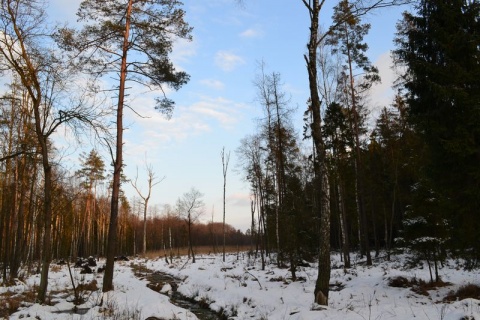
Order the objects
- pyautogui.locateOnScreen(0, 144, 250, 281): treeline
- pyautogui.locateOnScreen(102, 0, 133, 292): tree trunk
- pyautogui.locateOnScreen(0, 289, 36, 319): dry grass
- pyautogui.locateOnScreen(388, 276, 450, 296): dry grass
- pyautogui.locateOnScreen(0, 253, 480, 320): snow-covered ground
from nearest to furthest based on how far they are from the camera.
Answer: pyautogui.locateOnScreen(0, 253, 480, 320): snow-covered ground
pyautogui.locateOnScreen(0, 289, 36, 319): dry grass
pyautogui.locateOnScreen(388, 276, 450, 296): dry grass
pyautogui.locateOnScreen(102, 0, 133, 292): tree trunk
pyautogui.locateOnScreen(0, 144, 250, 281): treeline

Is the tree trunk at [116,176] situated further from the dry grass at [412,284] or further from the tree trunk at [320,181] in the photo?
the dry grass at [412,284]

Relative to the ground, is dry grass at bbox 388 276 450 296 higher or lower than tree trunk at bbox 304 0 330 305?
lower

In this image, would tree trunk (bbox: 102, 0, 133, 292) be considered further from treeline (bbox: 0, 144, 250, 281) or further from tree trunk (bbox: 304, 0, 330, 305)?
tree trunk (bbox: 304, 0, 330, 305)

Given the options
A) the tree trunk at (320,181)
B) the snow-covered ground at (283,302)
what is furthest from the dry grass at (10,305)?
the tree trunk at (320,181)

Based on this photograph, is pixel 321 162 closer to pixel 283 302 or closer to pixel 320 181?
pixel 320 181

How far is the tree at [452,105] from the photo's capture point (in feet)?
32.2

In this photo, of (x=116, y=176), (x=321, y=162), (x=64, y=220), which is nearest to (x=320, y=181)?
(x=321, y=162)

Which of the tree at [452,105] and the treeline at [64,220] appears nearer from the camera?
the tree at [452,105]

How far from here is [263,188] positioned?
29656 millimetres

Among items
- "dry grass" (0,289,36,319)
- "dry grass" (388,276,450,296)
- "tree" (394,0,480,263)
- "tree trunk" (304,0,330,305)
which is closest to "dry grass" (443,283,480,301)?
"tree" (394,0,480,263)

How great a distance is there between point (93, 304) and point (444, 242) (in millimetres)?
11893

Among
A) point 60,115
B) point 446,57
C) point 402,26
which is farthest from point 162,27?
point 402,26

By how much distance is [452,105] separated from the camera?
10.3 meters

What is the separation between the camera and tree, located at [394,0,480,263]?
32.2 feet
